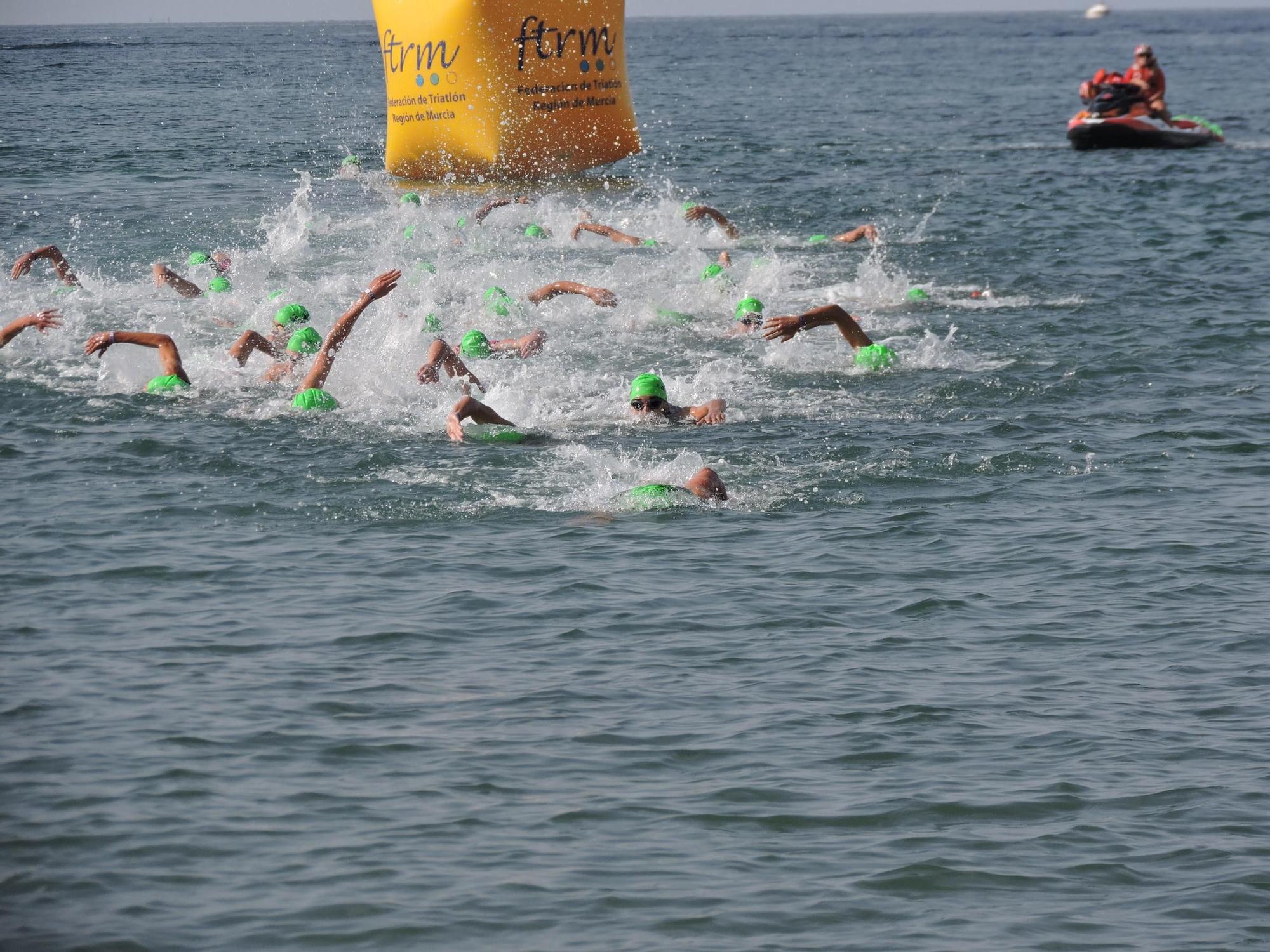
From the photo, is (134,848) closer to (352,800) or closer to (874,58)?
(352,800)

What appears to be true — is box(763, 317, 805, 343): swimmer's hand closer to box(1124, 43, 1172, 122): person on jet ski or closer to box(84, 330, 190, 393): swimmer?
box(84, 330, 190, 393): swimmer

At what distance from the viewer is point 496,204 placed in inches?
924

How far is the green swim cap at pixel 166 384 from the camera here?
555 inches

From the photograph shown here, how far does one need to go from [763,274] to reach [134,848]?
1429 centimetres

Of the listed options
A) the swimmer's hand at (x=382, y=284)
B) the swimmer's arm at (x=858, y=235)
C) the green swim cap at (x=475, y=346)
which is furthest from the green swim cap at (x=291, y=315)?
the swimmer's arm at (x=858, y=235)

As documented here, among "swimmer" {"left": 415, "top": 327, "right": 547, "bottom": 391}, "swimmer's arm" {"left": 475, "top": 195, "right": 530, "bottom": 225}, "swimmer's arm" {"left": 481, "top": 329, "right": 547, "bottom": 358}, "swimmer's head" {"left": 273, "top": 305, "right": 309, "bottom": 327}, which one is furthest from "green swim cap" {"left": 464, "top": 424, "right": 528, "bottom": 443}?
"swimmer's arm" {"left": 475, "top": 195, "right": 530, "bottom": 225}

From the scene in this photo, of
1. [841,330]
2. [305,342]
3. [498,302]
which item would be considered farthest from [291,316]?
[841,330]

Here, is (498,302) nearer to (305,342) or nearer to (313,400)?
(305,342)

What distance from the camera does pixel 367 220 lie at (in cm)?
2506

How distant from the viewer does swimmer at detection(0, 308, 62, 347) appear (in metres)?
13.5

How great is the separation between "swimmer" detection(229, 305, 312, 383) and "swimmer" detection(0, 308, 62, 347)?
5.32 ft

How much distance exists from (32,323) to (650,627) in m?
7.79

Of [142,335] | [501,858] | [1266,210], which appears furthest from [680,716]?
[1266,210]

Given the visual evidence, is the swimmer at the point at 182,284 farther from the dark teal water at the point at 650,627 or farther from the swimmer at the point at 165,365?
the swimmer at the point at 165,365
